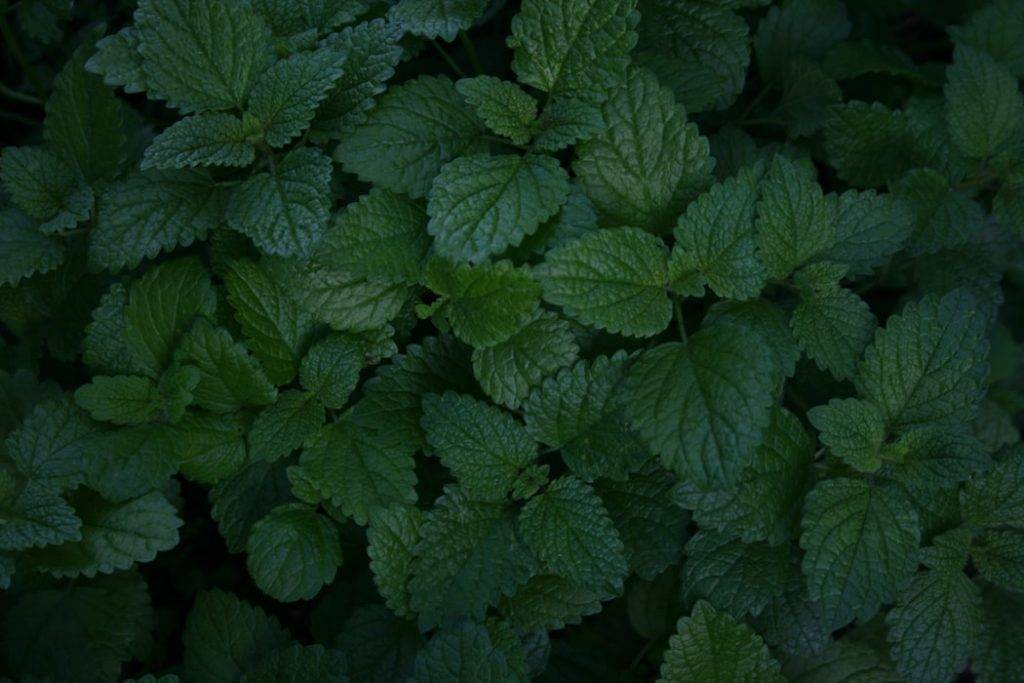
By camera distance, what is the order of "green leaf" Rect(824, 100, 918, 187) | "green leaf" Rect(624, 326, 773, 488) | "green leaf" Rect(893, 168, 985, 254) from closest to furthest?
"green leaf" Rect(624, 326, 773, 488) < "green leaf" Rect(893, 168, 985, 254) < "green leaf" Rect(824, 100, 918, 187)

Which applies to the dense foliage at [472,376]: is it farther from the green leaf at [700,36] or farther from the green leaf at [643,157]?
the green leaf at [700,36]

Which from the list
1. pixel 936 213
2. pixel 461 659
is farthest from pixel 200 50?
pixel 936 213

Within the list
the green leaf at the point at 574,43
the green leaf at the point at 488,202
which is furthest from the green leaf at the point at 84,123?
the green leaf at the point at 574,43

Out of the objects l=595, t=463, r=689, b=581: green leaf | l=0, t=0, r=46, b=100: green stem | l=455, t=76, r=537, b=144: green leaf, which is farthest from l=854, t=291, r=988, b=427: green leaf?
l=0, t=0, r=46, b=100: green stem

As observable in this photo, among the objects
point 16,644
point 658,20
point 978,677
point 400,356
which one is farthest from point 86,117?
point 978,677

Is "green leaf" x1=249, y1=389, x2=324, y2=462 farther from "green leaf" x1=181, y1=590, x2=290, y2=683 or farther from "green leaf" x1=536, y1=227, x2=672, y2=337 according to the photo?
"green leaf" x1=536, y1=227, x2=672, y2=337

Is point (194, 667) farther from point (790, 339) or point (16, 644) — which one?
point (790, 339)
